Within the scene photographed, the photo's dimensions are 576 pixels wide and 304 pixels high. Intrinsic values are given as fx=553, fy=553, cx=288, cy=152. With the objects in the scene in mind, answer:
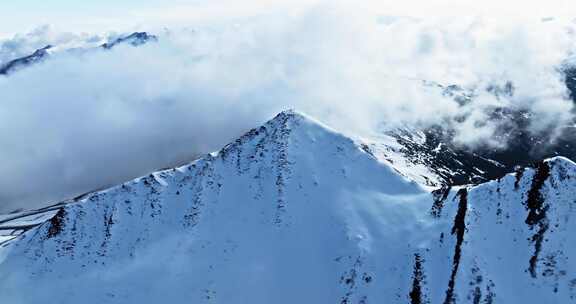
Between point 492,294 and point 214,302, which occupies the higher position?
point 492,294

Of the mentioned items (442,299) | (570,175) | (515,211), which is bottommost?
(442,299)

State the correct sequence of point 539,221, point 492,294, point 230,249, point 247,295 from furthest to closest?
point 230,249
point 247,295
point 539,221
point 492,294

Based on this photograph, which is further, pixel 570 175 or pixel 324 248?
pixel 324 248

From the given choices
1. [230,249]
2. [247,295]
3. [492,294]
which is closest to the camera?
[492,294]

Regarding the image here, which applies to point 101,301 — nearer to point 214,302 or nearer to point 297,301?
point 214,302

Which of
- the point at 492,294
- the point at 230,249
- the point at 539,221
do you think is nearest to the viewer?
the point at 492,294

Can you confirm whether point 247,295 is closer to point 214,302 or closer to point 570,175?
point 214,302

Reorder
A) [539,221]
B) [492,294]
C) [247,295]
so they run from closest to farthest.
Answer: [492,294] < [539,221] < [247,295]

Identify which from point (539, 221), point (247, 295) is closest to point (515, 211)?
point (539, 221)

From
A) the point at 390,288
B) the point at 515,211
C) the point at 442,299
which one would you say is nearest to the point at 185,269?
the point at 390,288
